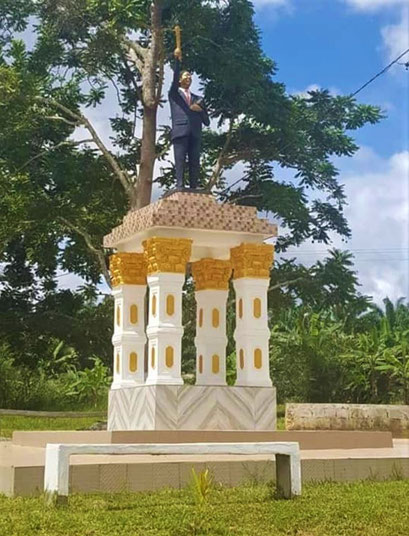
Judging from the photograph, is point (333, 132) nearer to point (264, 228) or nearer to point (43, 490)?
point (264, 228)

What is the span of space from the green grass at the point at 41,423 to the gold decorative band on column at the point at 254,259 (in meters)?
4.99

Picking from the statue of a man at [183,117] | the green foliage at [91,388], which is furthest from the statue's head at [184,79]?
the green foliage at [91,388]

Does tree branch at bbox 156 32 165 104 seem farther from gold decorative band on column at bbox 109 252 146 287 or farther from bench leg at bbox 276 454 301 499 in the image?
bench leg at bbox 276 454 301 499

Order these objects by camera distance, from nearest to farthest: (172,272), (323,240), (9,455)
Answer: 1. (9,455)
2. (172,272)
3. (323,240)

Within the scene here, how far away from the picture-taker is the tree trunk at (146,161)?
19.1 meters

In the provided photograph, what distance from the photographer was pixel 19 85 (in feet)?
60.8

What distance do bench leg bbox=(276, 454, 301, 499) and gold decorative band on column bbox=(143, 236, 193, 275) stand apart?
4229 mm

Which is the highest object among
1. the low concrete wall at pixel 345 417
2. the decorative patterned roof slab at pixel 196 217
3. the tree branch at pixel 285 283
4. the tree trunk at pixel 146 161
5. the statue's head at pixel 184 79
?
the tree trunk at pixel 146 161

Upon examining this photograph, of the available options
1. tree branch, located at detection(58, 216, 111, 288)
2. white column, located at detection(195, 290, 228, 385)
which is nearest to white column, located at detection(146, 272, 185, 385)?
white column, located at detection(195, 290, 228, 385)

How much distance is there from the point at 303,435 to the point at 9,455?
10.1 ft

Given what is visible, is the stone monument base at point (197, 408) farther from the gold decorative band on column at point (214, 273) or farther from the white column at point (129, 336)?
the gold decorative band on column at point (214, 273)

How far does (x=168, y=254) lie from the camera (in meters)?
9.86

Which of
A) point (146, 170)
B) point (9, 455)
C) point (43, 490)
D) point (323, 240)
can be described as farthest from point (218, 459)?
point (323, 240)

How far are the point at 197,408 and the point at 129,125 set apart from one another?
1333cm
